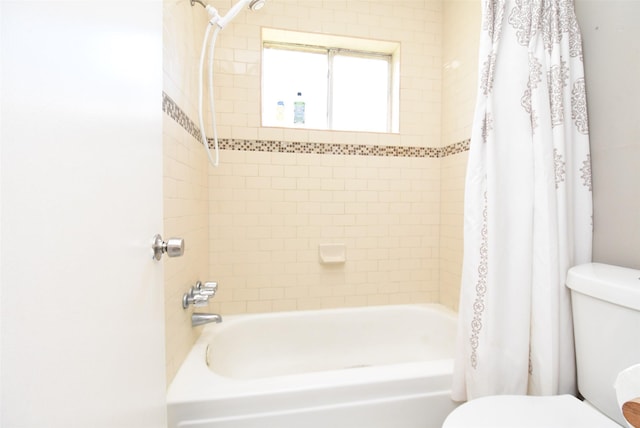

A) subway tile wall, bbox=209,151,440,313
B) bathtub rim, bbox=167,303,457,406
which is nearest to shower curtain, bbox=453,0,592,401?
bathtub rim, bbox=167,303,457,406

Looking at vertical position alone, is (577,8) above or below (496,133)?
above

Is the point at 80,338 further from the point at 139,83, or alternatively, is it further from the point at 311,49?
the point at 311,49

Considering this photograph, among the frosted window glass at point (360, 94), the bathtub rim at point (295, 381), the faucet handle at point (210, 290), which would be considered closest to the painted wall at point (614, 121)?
the bathtub rim at point (295, 381)

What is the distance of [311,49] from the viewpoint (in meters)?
2.00

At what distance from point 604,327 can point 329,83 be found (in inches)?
75.5

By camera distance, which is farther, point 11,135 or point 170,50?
point 170,50

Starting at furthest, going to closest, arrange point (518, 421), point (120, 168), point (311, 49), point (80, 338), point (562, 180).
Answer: point (311, 49)
point (562, 180)
point (518, 421)
point (120, 168)
point (80, 338)

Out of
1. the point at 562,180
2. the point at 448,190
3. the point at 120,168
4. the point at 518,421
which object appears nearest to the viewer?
the point at 120,168

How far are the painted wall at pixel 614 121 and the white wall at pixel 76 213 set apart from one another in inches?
56.4

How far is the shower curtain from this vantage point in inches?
38.5

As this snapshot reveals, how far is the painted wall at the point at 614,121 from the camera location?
36.5 inches

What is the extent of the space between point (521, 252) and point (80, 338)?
1.22 meters

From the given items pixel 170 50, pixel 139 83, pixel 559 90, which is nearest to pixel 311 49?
pixel 170 50

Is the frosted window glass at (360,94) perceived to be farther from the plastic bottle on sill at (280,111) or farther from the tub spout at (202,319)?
the tub spout at (202,319)
